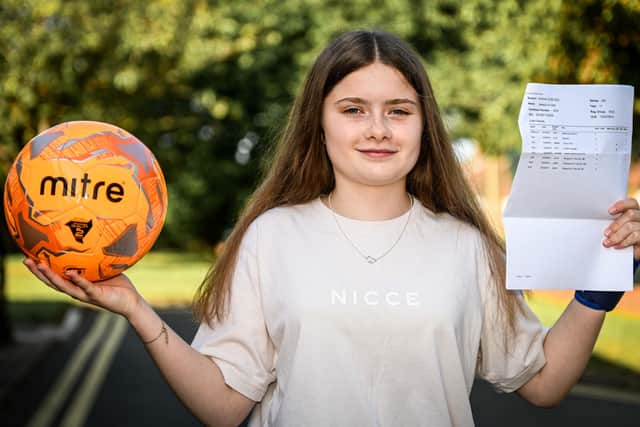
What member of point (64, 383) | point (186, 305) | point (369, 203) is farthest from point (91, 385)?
point (186, 305)

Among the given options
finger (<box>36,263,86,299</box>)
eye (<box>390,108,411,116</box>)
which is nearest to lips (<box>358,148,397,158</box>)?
eye (<box>390,108,411,116</box>)

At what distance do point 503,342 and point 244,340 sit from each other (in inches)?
33.4

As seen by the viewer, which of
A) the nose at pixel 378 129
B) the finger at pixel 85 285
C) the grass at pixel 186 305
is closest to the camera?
the finger at pixel 85 285

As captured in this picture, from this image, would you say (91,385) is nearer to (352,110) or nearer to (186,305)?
(352,110)

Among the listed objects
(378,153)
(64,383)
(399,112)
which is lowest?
(64,383)

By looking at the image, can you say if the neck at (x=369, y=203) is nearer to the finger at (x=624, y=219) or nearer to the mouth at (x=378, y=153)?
the mouth at (x=378, y=153)

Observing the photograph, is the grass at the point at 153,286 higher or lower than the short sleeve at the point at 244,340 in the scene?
lower

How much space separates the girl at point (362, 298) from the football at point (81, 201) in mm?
91

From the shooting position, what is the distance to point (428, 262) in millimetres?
2619

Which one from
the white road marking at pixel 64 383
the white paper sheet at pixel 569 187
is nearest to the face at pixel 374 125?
the white paper sheet at pixel 569 187

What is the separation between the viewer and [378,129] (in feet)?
8.38

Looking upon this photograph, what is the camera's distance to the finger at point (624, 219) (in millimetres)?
2498

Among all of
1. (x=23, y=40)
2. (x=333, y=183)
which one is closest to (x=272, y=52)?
(x=23, y=40)

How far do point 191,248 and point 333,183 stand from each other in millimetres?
42165
